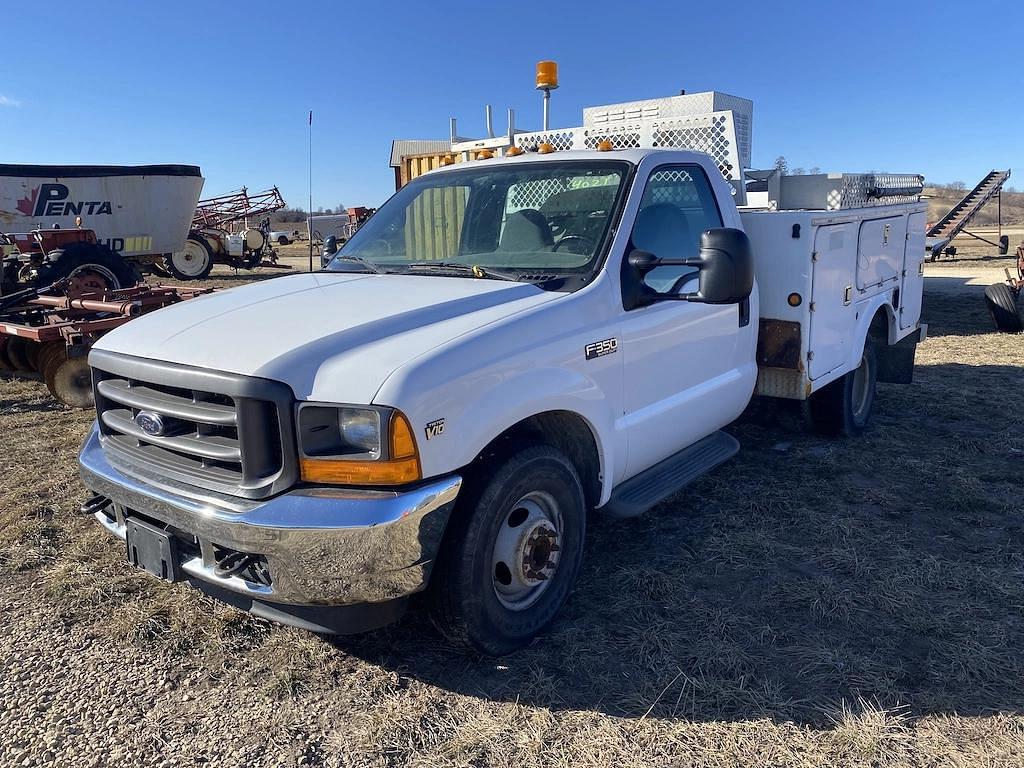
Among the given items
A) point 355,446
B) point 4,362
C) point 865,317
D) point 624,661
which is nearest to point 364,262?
point 355,446

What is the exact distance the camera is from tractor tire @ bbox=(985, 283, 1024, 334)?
10.6 metres

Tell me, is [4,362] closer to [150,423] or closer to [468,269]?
[150,423]

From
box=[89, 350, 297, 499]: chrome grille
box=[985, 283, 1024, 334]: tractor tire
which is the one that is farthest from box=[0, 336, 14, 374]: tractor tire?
box=[985, 283, 1024, 334]: tractor tire

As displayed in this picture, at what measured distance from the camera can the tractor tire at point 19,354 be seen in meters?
7.57

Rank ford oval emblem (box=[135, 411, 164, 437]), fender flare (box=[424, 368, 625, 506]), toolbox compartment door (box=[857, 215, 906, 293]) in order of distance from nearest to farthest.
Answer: fender flare (box=[424, 368, 625, 506]) → ford oval emblem (box=[135, 411, 164, 437]) → toolbox compartment door (box=[857, 215, 906, 293])

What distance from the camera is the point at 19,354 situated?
7.68 m

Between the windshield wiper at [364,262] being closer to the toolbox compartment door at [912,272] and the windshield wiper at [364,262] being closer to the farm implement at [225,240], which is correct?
the toolbox compartment door at [912,272]

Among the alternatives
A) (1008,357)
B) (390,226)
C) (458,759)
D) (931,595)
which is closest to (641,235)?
(390,226)

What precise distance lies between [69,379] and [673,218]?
563 centimetres

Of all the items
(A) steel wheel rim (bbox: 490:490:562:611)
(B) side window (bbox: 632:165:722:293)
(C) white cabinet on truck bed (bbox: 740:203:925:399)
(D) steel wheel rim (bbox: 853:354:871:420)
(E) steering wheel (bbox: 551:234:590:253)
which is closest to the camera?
(A) steel wheel rim (bbox: 490:490:562:611)

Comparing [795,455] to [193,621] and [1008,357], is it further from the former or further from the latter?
[1008,357]

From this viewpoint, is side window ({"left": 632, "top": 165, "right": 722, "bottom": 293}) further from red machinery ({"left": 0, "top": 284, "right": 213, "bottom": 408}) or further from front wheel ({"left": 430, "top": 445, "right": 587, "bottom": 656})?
red machinery ({"left": 0, "top": 284, "right": 213, "bottom": 408})

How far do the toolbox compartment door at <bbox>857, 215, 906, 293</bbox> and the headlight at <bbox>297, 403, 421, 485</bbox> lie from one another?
408 centimetres

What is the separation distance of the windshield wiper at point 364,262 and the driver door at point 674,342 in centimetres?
125
